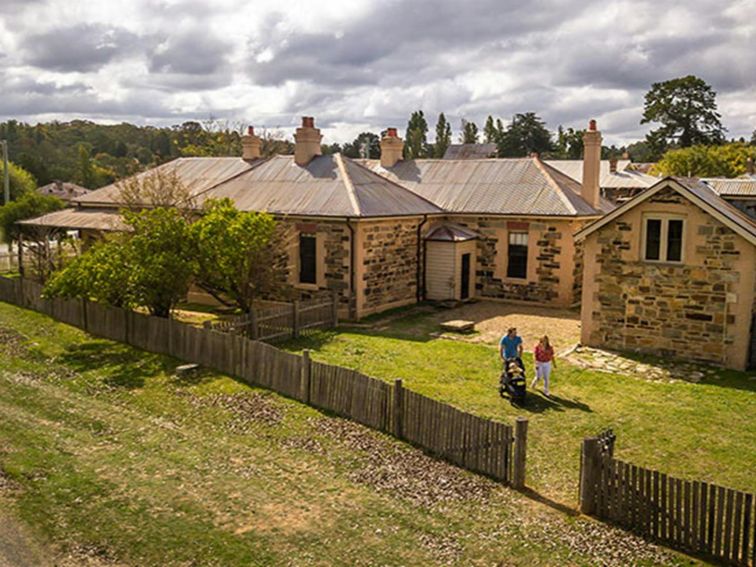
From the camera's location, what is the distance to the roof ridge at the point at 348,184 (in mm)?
24378

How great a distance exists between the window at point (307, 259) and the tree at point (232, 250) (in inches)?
99.6

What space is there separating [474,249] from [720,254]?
11.4 metres

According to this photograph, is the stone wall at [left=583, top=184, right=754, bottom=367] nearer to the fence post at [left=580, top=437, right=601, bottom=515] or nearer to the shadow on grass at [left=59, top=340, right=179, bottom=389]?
the fence post at [left=580, top=437, right=601, bottom=515]

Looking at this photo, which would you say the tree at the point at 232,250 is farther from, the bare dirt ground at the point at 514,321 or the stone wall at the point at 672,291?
the stone wall at the point at 672,291

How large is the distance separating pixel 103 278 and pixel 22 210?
66.7 feet

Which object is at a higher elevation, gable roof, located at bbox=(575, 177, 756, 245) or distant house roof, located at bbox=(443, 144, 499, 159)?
distant house roof, located at bbox=(443, 144, 499, 159)

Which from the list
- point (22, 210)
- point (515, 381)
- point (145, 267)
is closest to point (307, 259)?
point (145, 267)

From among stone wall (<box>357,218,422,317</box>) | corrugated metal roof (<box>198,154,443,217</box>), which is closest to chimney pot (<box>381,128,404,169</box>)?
corrugated metal roof (<box>198,154,443,217</box>)

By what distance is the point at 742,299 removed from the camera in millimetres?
17719

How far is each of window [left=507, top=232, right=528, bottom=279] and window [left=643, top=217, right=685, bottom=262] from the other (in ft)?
26.8

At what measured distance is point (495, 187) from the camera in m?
29.1

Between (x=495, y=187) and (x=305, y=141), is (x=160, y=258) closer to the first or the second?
(x=305, y=141)

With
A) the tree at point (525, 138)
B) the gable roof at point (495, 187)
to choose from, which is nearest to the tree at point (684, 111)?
the tree at point (525, 138)

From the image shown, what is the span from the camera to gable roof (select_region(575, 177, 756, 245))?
693 inches
